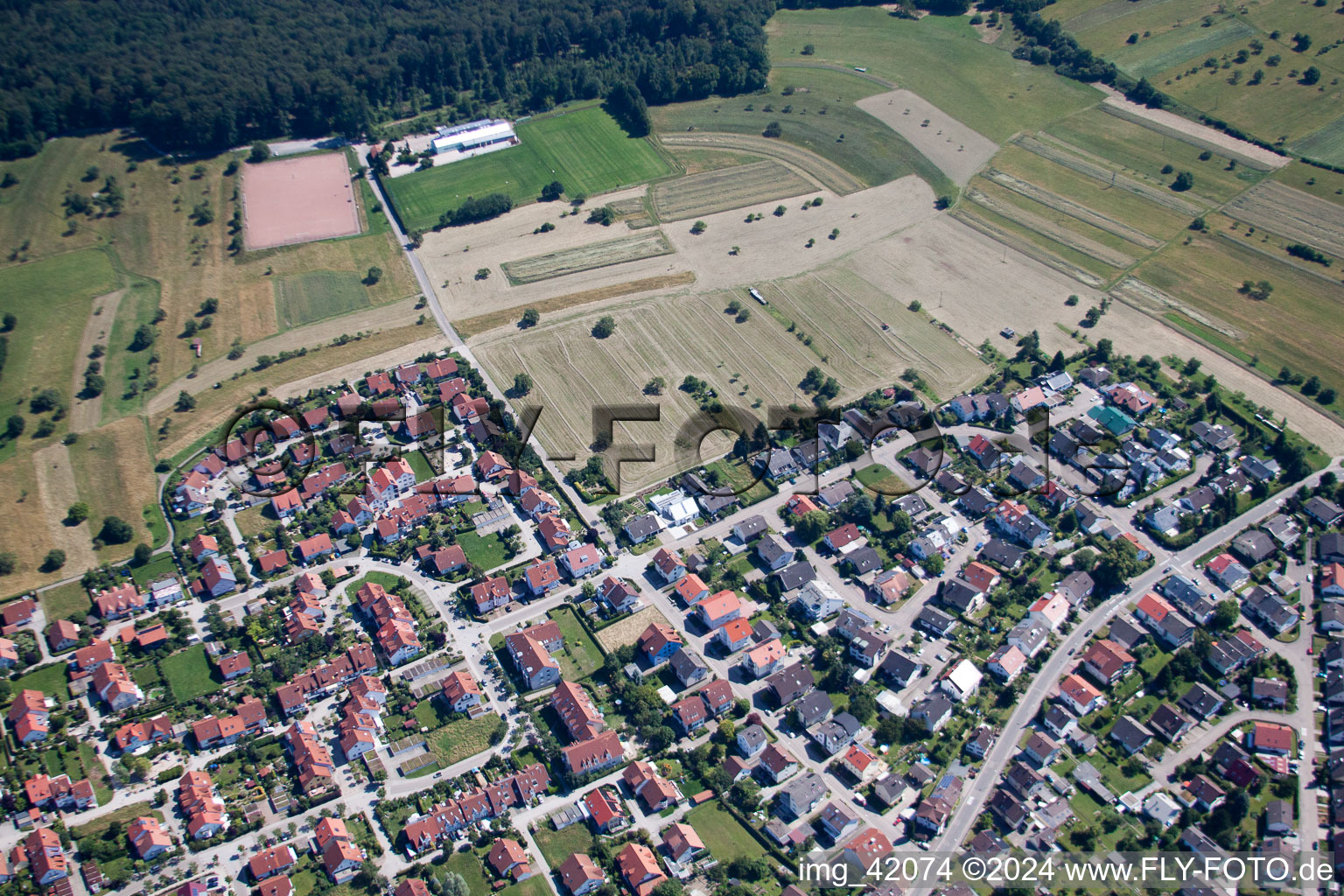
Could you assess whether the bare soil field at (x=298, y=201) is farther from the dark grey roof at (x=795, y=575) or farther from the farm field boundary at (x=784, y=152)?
the dark grey roof at (x=795, y=575)

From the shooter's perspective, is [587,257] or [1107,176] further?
[1107,176]

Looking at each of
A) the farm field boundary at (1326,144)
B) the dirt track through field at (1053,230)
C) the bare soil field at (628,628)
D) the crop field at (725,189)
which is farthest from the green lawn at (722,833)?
the farm field boundary at (1326,144)

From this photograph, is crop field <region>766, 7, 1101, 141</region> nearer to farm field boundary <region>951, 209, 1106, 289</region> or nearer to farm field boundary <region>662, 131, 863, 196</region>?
farm field boundary <region>951, 209, 1106, 289</region>

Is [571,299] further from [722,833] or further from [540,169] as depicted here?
[722,833]

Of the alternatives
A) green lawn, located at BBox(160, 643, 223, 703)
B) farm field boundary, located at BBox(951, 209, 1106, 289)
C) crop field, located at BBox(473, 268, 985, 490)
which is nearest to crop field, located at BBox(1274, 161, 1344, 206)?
farm field boundary, located at BBox(951, 209, 1106, 289)

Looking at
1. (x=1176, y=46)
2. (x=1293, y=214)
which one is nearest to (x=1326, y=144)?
(x=1293, y=214)
